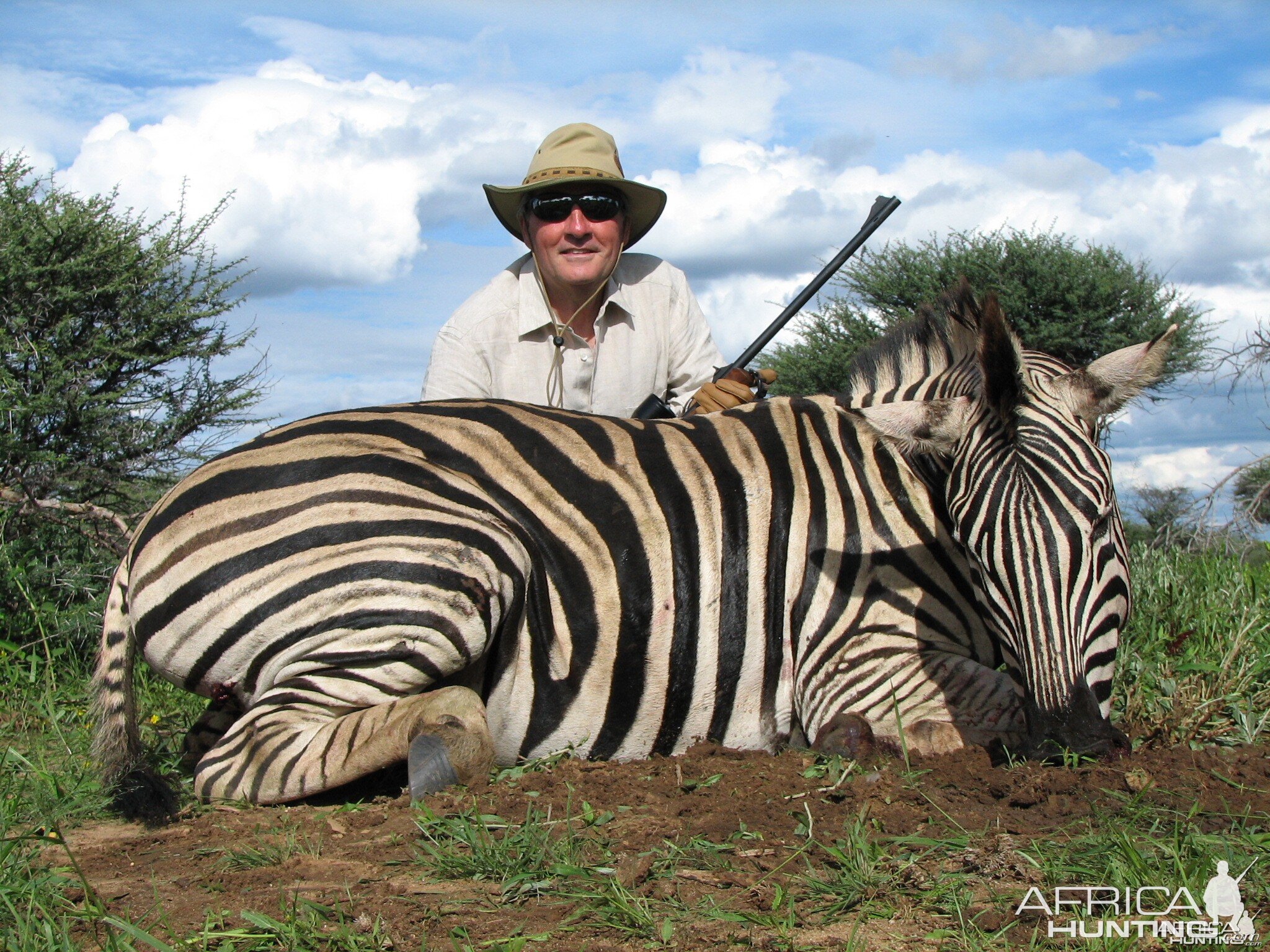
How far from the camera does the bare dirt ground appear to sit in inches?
81.7

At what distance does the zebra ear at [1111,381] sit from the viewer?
321 cm

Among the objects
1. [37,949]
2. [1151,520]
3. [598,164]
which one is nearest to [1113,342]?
[1151,520]

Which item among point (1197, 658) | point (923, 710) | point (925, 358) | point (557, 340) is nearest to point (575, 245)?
point (557, 340)

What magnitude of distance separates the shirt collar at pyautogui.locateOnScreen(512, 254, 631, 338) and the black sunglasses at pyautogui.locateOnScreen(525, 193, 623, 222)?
284 mm

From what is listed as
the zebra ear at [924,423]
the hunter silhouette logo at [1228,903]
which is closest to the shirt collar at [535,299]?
the zebra ear at [924,423]

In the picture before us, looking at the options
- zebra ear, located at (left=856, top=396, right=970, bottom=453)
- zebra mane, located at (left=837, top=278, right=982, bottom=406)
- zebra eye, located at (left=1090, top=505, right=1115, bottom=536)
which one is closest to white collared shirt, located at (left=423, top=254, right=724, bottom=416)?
zebra mane, located at (left=837, top=278, right=982, bottom=406)

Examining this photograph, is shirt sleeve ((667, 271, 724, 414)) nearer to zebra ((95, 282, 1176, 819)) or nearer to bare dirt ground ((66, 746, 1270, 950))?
zebra ((95, 282, 1176, 819))

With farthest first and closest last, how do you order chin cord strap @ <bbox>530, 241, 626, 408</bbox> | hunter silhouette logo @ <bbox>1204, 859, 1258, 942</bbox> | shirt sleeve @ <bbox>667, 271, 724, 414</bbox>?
shirt sleeve @ <bbox>667, 271, 724, 414</bbox>, chin cord strap @ <bbox>530, 241, 626, 408</bbox>, hunter silhouette logo @ <bbox>1204, 859, 1258, 942</bbox>

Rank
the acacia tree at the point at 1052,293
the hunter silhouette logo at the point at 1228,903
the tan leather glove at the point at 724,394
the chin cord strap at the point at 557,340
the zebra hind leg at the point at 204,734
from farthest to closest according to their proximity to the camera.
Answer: the acacia tree at the point at 1052,293 → the chin cord strap at the point at 557,340 → the tan leather glove at the point at 724,394 → the zebra hind leg at the point at 204,734 → the hunter silhouette logo at the point at 1228,903

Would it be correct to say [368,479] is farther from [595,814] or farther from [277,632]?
[595,814]

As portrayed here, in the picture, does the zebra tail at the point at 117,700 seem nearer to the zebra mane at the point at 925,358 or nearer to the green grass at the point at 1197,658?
the zebra mane at the point at 925,358

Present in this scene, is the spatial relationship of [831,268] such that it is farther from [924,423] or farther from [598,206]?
[924,423]

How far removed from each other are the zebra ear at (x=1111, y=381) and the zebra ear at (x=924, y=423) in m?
0.29
